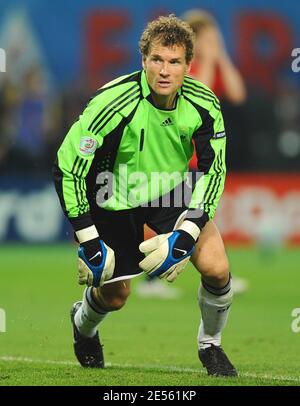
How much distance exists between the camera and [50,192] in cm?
1684

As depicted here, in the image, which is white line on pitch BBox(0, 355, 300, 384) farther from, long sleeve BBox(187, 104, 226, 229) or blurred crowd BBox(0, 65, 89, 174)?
blurred crowd BBox(0, 65, 89, 174)

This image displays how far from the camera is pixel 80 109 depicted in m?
18.0

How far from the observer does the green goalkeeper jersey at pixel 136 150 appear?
6.29 metres

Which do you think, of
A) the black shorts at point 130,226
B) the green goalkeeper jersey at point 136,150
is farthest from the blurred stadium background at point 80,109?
the green goalkeeper jersey at point 136,150

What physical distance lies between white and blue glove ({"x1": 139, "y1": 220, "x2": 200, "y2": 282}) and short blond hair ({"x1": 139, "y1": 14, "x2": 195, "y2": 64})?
37.3 inches

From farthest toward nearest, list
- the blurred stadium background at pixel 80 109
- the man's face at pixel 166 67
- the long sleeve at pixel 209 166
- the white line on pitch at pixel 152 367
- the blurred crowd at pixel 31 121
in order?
1. the blurred crowd at pixel 31 121
2. the blurred stadium background at pixel 80 109
3. the white line on pitch at pixel 152 367
4. the long sleeve at pixel 209 166
5. the man's face at pixel 166 67

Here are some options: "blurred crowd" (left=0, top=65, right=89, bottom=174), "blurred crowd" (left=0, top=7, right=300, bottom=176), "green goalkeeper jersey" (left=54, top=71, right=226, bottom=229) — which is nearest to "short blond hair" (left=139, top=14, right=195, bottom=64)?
"green goalkeeper jersey" (left=54, top=71, right=226, bottom=229)

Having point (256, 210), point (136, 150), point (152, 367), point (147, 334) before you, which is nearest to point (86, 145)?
point (136, 150)

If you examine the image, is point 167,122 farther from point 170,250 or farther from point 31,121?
point 31,121

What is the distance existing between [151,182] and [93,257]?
651mm

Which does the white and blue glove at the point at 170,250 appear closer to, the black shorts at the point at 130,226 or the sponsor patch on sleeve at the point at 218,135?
the black shorts at the point at 130,226

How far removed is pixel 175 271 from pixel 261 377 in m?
0.80

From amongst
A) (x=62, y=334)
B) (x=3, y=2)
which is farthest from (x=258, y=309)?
(x=3, y=2)

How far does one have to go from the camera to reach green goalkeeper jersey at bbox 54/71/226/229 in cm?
629
